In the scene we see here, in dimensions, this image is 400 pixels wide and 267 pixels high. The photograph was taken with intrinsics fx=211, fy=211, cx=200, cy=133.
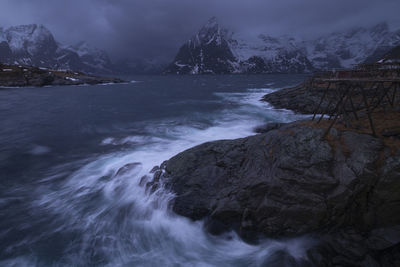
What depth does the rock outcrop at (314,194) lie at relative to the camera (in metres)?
9.38

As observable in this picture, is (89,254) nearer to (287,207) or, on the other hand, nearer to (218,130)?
(287,207)

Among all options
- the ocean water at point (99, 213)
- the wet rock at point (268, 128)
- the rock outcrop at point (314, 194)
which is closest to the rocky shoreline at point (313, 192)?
the rock outcrop at point (314, 194)

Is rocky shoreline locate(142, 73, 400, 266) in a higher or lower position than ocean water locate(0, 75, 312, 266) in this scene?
higher

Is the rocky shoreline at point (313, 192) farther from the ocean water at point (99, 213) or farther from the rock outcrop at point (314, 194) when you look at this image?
the ocean water at point (99, 213)

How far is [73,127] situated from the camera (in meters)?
32.1

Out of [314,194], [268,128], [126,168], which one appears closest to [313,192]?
[314,194]

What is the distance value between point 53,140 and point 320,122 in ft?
95.2

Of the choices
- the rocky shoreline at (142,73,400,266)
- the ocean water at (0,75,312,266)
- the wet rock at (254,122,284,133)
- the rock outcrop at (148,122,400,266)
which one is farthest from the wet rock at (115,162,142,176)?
the wet rock at (254,122,284,133)

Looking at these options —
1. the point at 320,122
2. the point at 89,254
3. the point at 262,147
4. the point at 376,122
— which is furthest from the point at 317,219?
the point at 89,254

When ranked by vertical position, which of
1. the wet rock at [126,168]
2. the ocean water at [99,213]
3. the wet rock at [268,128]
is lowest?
the ocean water at [99,213]

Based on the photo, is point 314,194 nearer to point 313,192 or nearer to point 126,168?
point 313,192

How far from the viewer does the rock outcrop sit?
30.8ft

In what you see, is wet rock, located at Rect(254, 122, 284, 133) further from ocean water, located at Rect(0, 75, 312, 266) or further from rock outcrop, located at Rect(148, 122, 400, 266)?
rock outcrop, located at Rect(148, 122, 400, 266)

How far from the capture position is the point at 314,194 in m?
10.2
